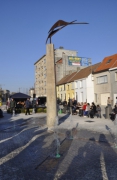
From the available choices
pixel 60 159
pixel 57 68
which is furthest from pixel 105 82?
pixel 60 159

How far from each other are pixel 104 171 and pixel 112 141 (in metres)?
3.29

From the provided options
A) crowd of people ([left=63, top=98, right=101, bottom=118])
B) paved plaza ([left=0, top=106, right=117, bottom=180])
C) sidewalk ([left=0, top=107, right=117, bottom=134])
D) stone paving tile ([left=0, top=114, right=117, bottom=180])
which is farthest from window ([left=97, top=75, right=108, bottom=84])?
stone paving tile ([left=0, top=114, right=117, bottom=180])

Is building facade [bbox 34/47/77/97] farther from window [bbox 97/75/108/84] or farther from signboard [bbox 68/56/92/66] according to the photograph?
window [bbox 97/75/108/84]

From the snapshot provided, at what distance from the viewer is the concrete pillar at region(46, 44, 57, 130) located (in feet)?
36.3

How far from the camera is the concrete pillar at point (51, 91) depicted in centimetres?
1105

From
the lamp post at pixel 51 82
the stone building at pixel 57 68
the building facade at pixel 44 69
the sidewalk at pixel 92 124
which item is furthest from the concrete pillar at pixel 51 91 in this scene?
the building facade at pixel 44 69

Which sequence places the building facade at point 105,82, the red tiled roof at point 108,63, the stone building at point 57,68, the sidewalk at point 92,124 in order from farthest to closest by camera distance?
the stone building at point 57,68
the red tiled roof at point 108,63
the building facade at point 105,82
the sidewalk at point 92,124

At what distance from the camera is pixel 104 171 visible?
4699mm

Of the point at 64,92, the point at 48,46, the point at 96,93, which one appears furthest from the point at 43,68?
the point at 48,46

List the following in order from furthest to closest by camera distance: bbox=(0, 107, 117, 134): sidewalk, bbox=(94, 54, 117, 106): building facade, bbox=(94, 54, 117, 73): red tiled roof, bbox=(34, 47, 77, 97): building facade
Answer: bbox=(34, 47, 77, 97): building facade → bbox=(94, 54, 117, 73): red tiled roof → bbox=(94, 54, 117, 106): building facade → bbox=(0, 107, 117, 134): sidewalk

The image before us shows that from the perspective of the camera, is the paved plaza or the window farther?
the window

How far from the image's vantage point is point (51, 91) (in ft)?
36.7

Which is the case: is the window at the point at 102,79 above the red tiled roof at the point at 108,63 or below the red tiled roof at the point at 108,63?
below

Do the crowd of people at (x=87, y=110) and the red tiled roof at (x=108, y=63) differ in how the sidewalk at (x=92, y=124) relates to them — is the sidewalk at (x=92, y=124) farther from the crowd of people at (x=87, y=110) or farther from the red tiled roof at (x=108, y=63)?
the red tiled roof at (x=108, y=63)
